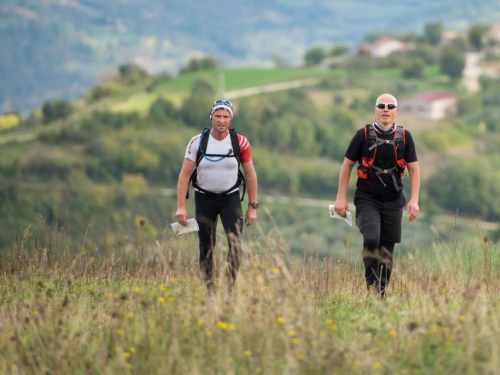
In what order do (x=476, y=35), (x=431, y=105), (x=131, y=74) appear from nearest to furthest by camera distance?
(x=431, y=105) → (x=131, y=74) → (x=476, y=35)

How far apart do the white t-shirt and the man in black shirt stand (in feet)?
2.51

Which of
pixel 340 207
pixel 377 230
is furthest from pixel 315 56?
pixel 377 230

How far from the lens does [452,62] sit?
142875 millimetres

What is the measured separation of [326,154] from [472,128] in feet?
72.4

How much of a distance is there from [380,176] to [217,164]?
3.81 ft

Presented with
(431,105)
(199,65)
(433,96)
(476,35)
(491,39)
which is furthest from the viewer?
(491,39)

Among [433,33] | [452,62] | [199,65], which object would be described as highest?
[433,33]

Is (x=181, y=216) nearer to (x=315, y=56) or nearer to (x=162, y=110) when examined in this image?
(x=162, y=110)

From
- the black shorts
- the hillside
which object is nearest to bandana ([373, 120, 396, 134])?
the black shorts

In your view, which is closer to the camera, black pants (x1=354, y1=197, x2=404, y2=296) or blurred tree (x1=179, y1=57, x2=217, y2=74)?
black pants (x1=354, y1=197, x2=404, y2=296)

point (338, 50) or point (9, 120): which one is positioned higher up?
point (338, 50)

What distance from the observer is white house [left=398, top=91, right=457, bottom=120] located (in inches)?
→ 4860

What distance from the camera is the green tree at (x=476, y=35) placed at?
536 feet

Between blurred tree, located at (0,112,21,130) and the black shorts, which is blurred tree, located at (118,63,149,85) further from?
the black shorts
